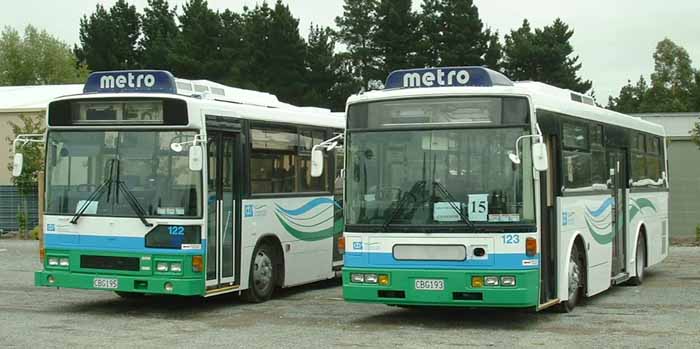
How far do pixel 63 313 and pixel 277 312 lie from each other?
291 centimetres

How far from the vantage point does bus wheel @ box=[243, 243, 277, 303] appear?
15.4 m

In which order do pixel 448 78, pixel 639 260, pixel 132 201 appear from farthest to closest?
1. pixel 639 260
2. pixel 132 201
3. pixel 448 78

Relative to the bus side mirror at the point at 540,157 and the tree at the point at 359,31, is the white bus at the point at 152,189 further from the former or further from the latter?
the tree at the point at 359,31

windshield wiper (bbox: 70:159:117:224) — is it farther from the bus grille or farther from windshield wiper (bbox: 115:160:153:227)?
the bus grille

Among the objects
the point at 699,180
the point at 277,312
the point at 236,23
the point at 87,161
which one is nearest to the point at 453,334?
the point at 277,312

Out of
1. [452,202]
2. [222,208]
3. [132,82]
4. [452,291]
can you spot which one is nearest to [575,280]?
[452,291]

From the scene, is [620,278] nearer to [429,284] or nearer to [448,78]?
[429,284]

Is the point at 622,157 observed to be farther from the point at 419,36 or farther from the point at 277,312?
the point at 419,36

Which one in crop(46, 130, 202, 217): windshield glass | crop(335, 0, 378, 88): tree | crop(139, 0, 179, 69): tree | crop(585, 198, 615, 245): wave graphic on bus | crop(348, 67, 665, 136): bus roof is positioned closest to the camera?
crop(348, 67, 665, 136): bus roof

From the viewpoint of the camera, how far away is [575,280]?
14.2m

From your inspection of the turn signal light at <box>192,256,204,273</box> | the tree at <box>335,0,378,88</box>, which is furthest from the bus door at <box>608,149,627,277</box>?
the tree at <box>335,0,378,88</box>

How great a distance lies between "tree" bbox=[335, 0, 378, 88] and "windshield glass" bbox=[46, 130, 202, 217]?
152 ft

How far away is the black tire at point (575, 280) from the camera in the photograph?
13984mm

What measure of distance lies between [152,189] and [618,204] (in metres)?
7.58
